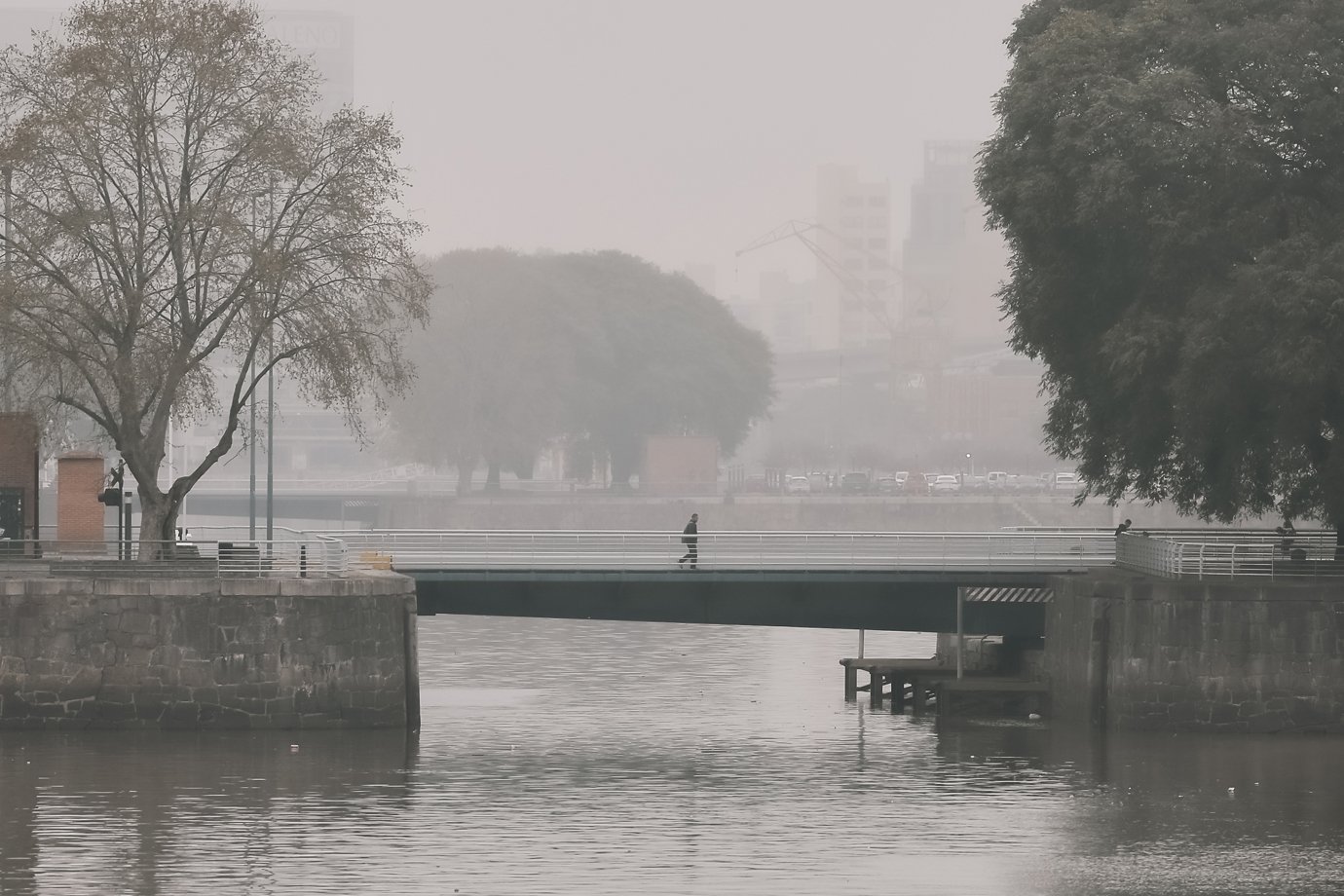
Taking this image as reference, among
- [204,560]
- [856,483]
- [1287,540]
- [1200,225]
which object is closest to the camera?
[204,560]

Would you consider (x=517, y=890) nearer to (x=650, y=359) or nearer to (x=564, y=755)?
(x=564, y=755)

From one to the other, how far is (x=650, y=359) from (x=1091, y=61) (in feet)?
410

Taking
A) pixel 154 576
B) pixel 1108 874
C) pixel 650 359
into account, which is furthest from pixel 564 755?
pixel 650 359

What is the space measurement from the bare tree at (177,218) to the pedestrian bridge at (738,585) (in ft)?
17.6

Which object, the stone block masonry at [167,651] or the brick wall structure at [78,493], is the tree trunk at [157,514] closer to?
the stone block masonry at [167,651]

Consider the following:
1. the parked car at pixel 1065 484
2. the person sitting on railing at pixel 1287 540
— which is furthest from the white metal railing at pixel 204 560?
the parked car at pixel 1065 484

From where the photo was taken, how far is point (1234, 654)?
2013 inches

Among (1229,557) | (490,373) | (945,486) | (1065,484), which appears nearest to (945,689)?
(1229,557)

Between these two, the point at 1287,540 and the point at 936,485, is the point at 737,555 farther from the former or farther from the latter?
the point at 936,485

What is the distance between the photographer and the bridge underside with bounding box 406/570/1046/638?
56250 mm

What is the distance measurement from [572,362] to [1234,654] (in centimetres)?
12506

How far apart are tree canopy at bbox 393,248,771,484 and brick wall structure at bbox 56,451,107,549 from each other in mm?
104499

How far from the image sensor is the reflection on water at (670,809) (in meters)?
34.5

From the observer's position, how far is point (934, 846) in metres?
37.3
